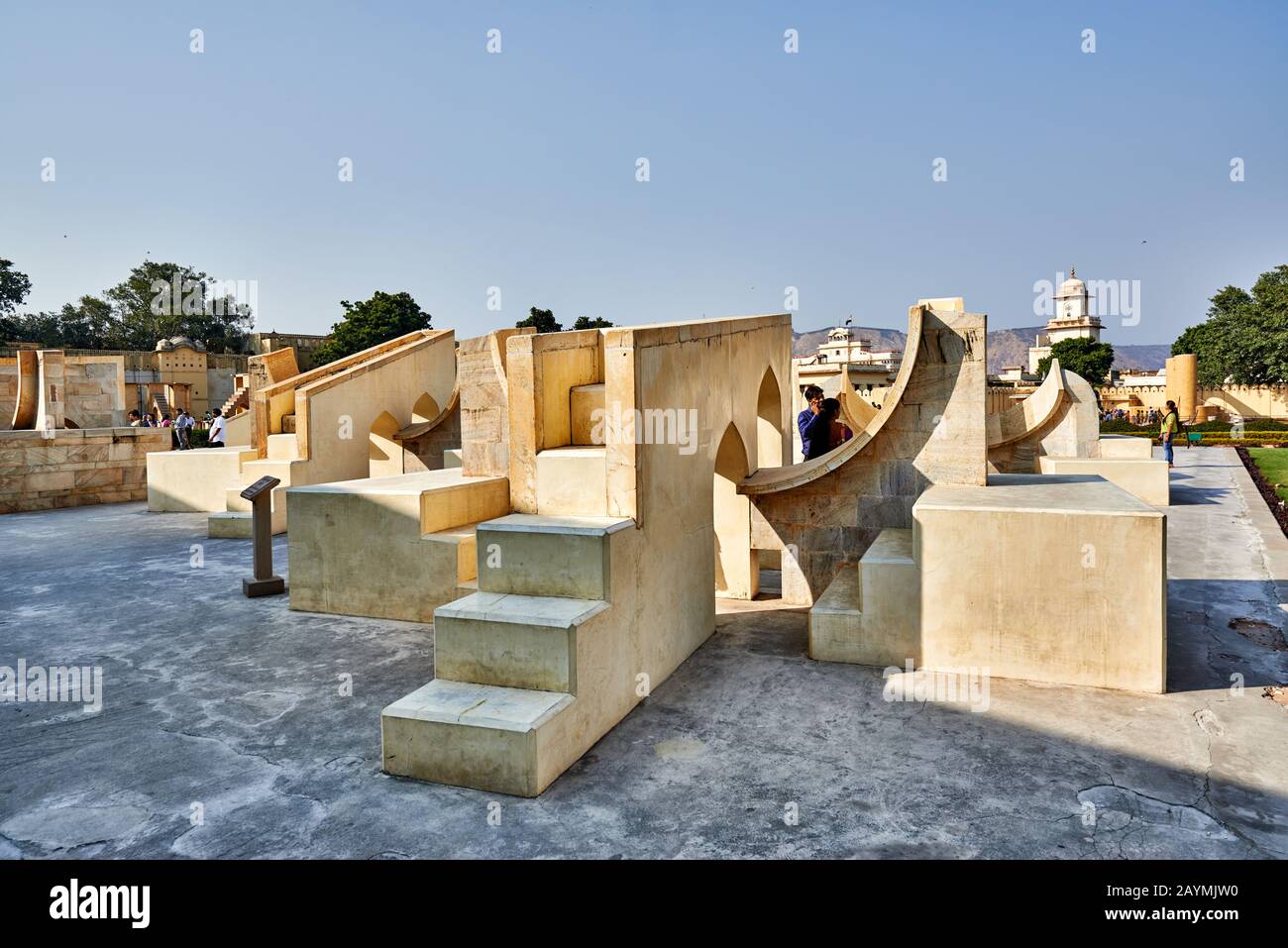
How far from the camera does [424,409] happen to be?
15.6 meters

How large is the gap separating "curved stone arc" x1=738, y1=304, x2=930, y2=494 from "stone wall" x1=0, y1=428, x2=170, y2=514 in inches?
536

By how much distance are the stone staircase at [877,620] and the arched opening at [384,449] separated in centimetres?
996

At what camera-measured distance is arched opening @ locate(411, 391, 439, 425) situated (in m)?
15.4

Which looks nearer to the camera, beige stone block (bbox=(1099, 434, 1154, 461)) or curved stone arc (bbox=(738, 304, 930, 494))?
curved stone arc (bbox=(738, 304, 930, 494))

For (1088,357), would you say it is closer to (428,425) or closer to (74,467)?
(428,425)

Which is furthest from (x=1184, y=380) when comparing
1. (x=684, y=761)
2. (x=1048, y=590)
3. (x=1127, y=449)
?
(x=684, y=761)

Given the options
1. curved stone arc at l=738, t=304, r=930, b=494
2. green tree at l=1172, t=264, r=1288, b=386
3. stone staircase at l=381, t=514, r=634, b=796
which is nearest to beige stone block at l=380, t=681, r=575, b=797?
stone staircase at l=381, t=514, r=634, b=796

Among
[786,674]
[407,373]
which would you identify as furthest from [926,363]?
[407,373]

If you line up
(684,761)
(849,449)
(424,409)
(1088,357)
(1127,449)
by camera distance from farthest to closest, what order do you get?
(1088,357)
(424,409)
(1127,449)
(849,449)
(684,761)

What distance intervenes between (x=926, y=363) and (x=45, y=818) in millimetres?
6699

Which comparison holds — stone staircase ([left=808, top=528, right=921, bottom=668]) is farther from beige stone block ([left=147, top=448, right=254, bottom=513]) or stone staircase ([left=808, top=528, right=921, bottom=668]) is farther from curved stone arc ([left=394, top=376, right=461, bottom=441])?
beige stone block ([left=147, top=448, right=254, bottom=513])

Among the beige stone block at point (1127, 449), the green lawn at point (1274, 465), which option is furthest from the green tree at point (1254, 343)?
the beige stone block at point (1127, 449)

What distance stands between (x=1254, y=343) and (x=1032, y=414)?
40557mm
